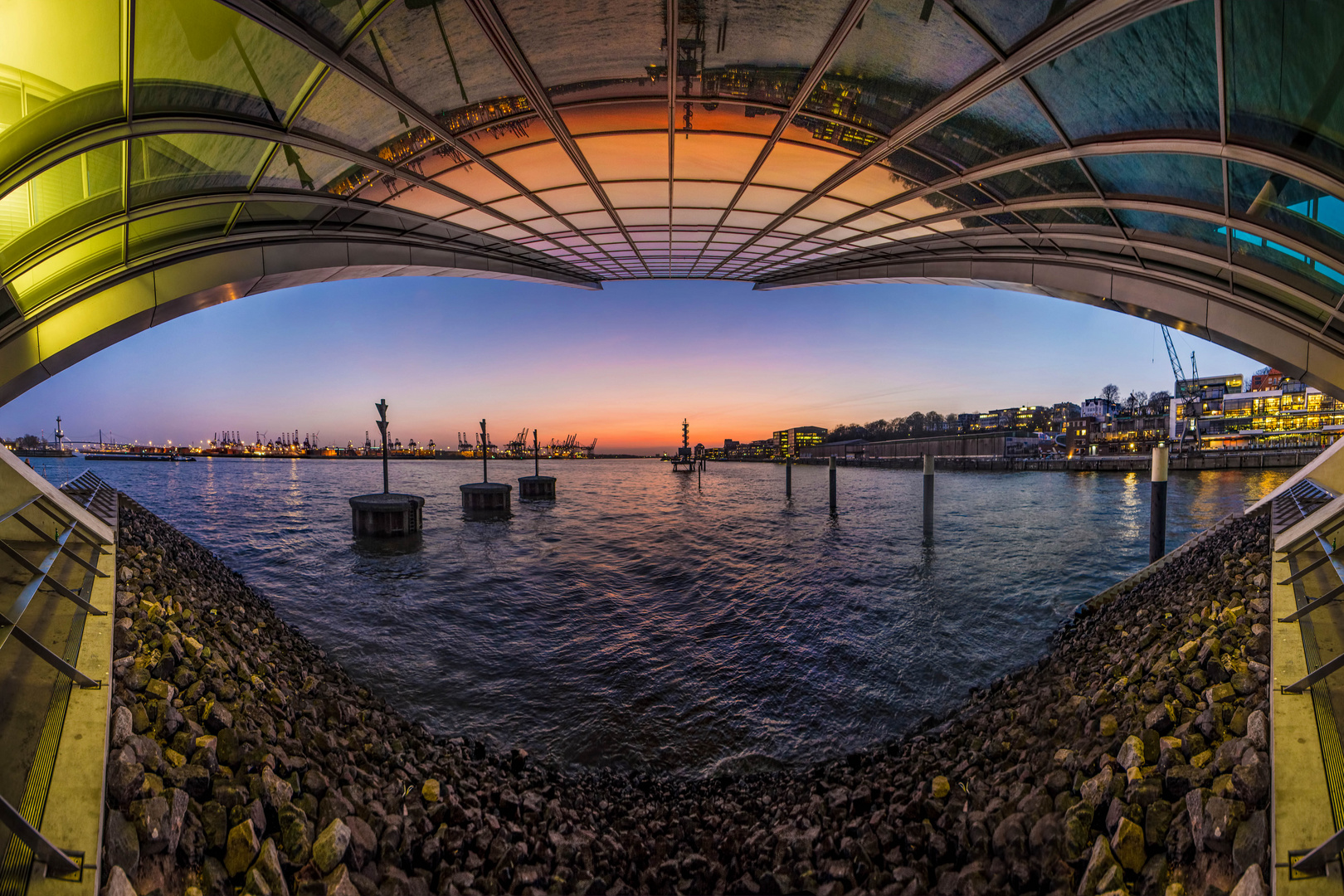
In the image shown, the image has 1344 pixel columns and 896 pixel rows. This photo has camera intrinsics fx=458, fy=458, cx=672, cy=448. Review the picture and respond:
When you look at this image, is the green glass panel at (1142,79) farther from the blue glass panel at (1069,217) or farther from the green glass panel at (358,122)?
the green glass panel at (358,122)

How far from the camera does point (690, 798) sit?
518 cm

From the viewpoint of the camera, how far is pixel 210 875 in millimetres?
2672

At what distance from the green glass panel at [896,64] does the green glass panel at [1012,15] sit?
0.16m

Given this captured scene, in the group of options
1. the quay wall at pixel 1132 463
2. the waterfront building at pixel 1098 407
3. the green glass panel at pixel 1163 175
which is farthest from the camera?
the waterfront building at pixel 1098 407

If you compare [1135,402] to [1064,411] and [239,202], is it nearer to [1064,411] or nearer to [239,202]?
[1064,411]

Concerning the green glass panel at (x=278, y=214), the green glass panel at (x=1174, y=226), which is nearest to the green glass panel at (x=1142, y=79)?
the green glass panel at (x=1174, y=226)

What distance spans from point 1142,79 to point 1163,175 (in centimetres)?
291

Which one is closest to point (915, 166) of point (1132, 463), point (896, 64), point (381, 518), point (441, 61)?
point (896, 64)

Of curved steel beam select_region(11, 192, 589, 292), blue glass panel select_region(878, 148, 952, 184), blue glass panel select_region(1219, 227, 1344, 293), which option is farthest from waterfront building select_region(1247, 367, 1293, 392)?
curved steel beam select_region(11, 192, 589, 292)

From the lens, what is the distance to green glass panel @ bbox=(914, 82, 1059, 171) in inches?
267

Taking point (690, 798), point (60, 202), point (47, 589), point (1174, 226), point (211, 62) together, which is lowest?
point (690, 798)

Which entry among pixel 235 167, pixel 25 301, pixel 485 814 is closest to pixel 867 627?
pixel 485 814

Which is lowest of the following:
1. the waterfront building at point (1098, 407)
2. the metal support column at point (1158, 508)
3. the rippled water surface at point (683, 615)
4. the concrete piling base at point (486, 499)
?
the rippled water surface at point (683, 615)

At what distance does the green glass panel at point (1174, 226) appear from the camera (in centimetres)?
904
